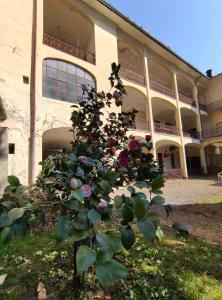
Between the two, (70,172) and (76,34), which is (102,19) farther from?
(70,172)

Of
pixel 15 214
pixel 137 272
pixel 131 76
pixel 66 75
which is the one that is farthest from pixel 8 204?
pixel 131 76

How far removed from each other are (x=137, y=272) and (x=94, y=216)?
2.27m

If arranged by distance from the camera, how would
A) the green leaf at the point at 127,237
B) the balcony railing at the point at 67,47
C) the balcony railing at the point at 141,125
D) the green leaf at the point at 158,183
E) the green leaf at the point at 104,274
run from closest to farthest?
the green leaf at the point at 104,274, the green leaf at the point at 127,237, the green leaf at the point at 158,183, the balcony railing at the point at 67,47, the balcony railing at the point at 141,125

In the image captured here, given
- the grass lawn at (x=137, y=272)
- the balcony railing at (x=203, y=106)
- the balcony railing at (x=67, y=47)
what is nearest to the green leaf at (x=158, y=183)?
the grass lawn at (x=137, y=272)

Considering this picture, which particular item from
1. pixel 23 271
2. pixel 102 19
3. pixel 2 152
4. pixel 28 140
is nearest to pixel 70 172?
pixel 23 271

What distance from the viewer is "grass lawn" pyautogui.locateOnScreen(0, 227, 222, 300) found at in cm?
277

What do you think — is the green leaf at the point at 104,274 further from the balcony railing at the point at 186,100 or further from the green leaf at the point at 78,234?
the balcony railing at the point at 186,100

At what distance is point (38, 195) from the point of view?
2498 mm

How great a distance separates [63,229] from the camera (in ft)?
4.53

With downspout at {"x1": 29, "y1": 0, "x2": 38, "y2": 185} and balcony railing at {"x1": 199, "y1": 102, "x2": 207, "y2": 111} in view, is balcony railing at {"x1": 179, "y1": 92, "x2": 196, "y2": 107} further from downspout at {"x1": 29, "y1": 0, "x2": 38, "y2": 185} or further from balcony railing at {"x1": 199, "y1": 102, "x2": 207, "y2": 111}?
downspout at {"x1": 29, "y1": 0, "x2": 38, "y2": 185}

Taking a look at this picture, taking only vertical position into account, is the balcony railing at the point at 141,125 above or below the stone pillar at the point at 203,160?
above

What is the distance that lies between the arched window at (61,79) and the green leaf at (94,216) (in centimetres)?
1046

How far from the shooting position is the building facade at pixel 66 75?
1013 centimetres

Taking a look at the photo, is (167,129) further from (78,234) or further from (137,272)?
(78,234)
